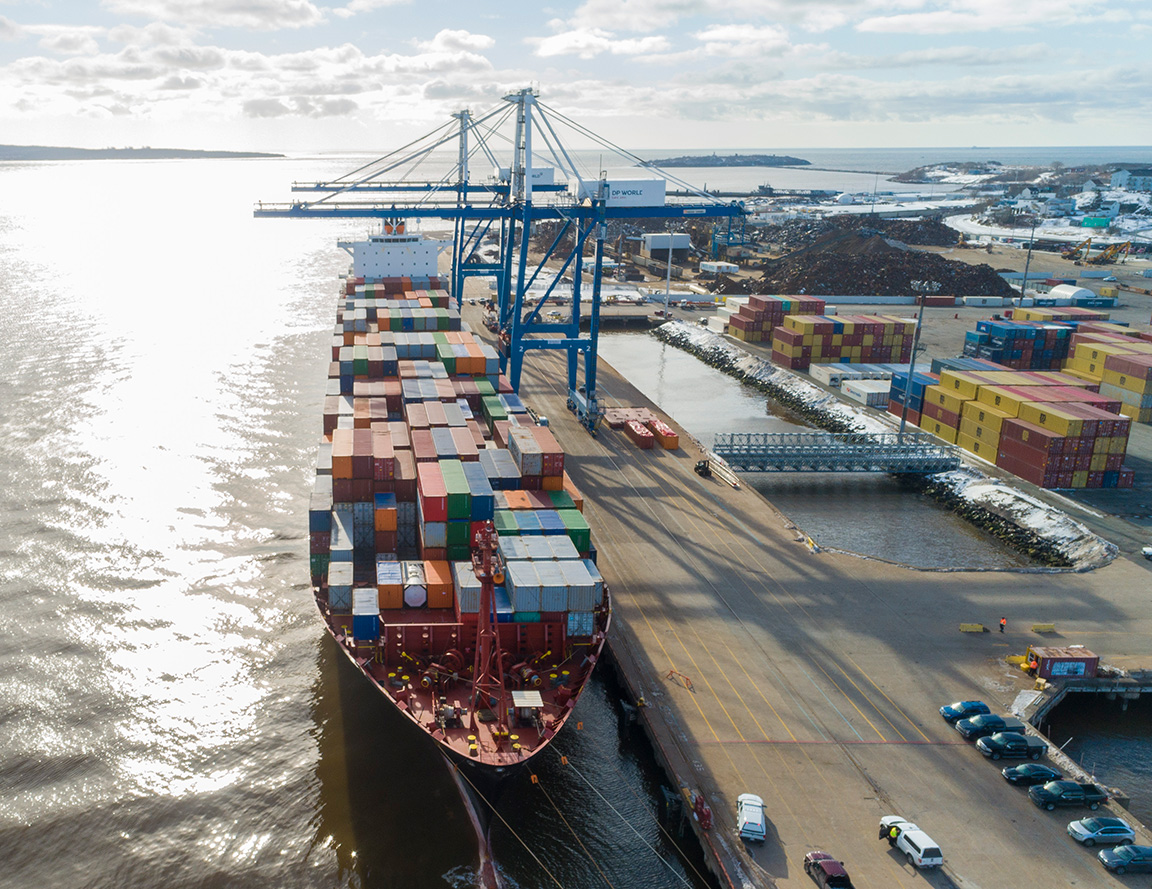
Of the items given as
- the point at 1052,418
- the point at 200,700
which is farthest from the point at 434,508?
the point at 1052,418

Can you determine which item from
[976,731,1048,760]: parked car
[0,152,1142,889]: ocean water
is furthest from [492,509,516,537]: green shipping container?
[976,731,1048,760]: parked car

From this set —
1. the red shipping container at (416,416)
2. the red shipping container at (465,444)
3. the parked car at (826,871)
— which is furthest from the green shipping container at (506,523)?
the parked car at (826,871)

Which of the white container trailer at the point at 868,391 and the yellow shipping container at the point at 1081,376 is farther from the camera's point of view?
the white container trailer at the point at 868,391

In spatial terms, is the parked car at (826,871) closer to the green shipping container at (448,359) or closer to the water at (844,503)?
the water at (844,503)

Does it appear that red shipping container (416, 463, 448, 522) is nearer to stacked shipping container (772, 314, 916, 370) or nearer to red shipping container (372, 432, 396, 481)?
red shipping container (372, 432, 396, 481)

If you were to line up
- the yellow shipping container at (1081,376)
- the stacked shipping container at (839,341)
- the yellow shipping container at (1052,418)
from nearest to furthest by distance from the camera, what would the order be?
the yellow shipping container at (1052,418) < the yellow shipping container at (1081,376) < the stacked shipping container at (839,341)

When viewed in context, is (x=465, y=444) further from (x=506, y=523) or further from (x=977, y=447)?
(x=977, y=447)
